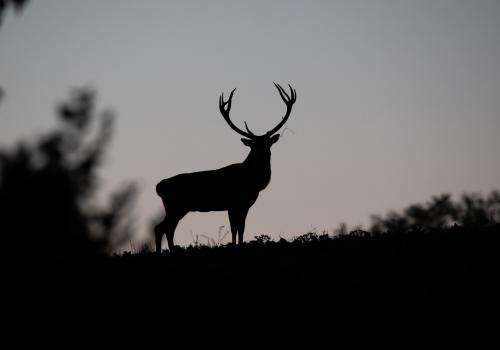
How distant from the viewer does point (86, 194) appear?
3.87 metres

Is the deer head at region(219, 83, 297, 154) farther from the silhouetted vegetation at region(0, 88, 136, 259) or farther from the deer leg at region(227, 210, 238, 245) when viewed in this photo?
the silhouetted vegetation at region(0, 88, 136, 259)

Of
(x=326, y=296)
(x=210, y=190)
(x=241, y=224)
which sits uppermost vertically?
(x=210, y=190)

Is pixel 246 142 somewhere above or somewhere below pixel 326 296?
above

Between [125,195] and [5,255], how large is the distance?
821mm

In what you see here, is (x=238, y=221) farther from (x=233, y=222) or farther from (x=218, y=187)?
(x=218, y=187)

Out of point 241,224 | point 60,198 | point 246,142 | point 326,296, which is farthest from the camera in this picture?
point 246,142

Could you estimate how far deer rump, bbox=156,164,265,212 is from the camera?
51.6 ft

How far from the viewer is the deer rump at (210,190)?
15.7m

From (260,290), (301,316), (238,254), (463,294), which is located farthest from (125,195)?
(238,254)

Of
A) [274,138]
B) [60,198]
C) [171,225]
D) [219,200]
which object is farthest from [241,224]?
[60,198]

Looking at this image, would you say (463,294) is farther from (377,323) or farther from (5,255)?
(5,255)

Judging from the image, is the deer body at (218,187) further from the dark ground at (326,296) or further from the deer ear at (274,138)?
the dark ground at (326,296)

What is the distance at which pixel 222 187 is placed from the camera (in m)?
16.0

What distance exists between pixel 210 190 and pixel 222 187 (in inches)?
11.9
